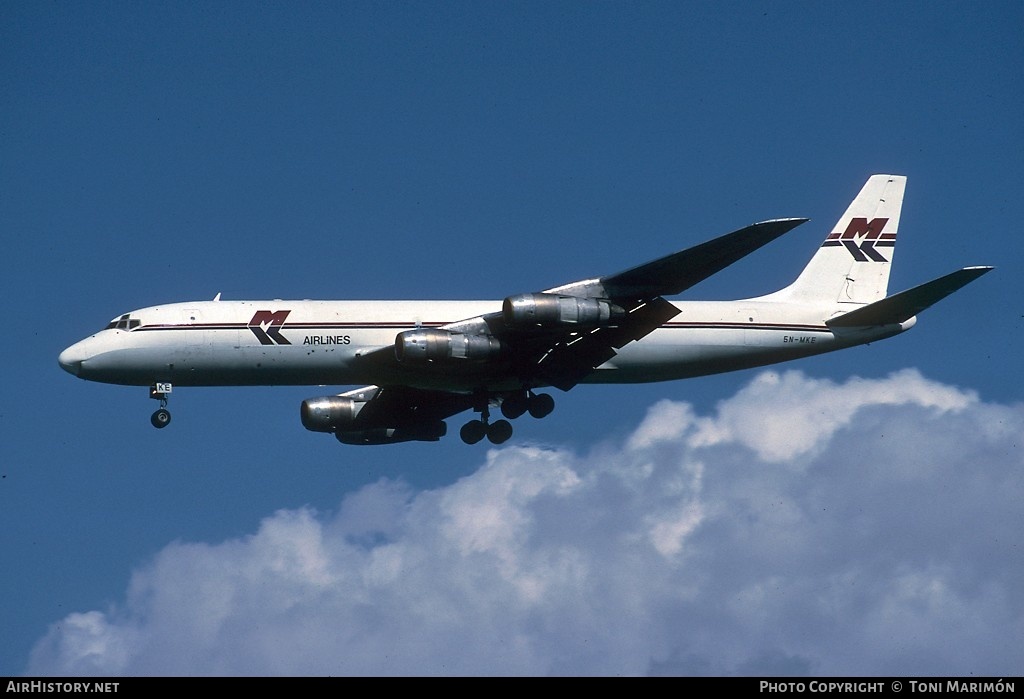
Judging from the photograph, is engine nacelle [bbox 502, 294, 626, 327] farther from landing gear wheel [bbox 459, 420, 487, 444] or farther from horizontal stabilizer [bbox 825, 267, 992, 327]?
horizontal stabilizer [bbox 825, 267, 992, 327]

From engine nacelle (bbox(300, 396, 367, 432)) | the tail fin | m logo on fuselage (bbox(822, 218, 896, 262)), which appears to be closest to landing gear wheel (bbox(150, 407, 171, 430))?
engine nacelle (bbox(300, 396, 367, 432))

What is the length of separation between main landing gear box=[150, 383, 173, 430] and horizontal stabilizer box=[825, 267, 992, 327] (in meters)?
23.8

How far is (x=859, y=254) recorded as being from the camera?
58750mm

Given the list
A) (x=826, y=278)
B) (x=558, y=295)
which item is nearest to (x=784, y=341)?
(x=826, y=278)

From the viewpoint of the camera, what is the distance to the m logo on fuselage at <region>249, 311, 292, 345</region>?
167 feet

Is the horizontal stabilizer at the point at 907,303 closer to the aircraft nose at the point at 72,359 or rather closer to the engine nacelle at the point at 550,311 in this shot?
the engine nacelle at the point at 550,311

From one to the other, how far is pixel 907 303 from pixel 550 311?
13.3 meters

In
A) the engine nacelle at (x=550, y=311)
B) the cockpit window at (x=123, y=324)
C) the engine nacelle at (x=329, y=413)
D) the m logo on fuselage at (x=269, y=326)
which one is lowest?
the engine nacelle at (x=329, y=413)

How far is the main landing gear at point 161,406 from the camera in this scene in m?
51.2

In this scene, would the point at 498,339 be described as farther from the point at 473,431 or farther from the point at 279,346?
the point at 279,346

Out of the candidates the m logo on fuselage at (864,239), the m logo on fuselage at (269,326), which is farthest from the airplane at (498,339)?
the m logo on fuselage at (864,239)
